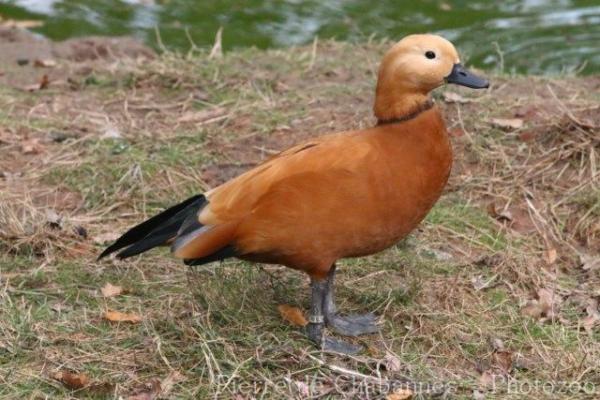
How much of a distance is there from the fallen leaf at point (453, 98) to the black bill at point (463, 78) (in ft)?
7.23

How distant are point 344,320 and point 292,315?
0.22m

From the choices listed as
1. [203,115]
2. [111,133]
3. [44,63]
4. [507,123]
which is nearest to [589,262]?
[507,123]

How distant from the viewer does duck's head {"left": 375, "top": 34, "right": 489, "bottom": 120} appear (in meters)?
4.57

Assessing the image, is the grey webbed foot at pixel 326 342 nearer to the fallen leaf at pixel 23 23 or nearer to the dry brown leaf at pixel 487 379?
the dry brown leaf at pixel 487 379

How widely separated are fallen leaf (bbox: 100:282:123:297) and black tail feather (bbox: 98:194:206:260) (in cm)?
41

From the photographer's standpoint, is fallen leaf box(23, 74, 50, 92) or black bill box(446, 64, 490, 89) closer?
black bill box(446, 64, 490, 89)

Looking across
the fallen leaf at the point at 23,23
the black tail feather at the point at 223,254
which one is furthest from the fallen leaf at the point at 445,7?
the black tail feather at the point at 223,254

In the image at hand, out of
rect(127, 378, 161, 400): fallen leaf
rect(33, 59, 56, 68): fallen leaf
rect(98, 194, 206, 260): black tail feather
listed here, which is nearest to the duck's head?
rect(98, 194, 206, 260): black tail feather

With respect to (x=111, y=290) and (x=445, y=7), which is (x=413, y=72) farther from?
(x=445, y=7)

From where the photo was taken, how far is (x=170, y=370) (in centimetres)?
449

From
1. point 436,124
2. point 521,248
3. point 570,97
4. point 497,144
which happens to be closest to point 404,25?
point 570,97

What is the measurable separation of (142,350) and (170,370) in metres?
0.22

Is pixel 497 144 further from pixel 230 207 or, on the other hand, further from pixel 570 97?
pixel 230 207

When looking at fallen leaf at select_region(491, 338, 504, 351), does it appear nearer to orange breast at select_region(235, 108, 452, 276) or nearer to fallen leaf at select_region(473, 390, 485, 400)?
fallen leaf at select_region(473, 390, 485, 400)
